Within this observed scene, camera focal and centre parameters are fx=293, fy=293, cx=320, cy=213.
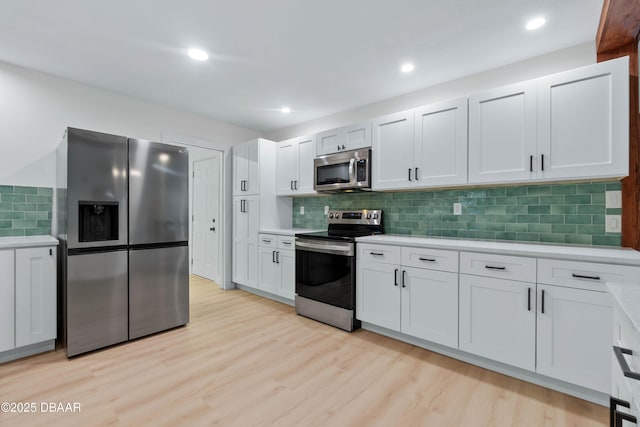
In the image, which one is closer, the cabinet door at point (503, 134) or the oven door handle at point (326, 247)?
the cabinet door at point (503, 134)

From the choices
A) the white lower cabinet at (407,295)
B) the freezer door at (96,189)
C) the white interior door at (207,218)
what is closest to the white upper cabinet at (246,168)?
the white interior door at (207,218)

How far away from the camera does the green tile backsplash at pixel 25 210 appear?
2682 mm

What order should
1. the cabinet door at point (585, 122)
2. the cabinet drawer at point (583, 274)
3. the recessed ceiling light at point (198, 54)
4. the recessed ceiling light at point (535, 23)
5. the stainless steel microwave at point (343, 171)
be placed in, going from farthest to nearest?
the stainless steel microwave at point (343, 171) → the recessed ceiling light at point (198, 54) → the recessed ceiling light at point (535, 23) → the cabinet door at point (585, 122) → the cabinet drawer at point (583, 274)

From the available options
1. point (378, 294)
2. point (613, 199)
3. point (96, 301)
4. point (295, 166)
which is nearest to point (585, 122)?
point (613, 199)

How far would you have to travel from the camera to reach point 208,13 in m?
1.98

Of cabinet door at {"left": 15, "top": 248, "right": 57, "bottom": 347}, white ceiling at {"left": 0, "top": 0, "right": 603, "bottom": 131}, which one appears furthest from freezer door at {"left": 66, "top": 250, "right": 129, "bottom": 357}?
white ceiling at {"left": 0, "top": 0, "right": 603, "bottom": 131}

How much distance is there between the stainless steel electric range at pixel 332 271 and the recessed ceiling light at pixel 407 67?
1.47 m

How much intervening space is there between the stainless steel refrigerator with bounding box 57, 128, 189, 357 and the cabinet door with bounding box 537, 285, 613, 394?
3.09m

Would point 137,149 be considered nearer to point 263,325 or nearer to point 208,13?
point 208,13

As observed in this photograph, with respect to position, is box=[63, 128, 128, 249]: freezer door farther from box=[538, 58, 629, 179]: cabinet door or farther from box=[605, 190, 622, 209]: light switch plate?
box=[605, 190, 622, 209]: light switch plate

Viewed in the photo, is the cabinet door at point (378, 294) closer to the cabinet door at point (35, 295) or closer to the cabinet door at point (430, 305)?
the cabinet door at point (430, 305)

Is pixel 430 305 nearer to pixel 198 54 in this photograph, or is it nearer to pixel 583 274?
pixel 583 274

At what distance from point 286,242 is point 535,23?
301 cm

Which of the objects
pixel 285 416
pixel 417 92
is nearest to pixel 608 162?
pixel 417 92
